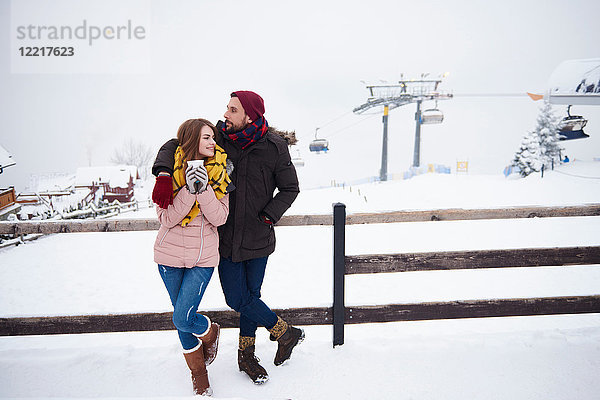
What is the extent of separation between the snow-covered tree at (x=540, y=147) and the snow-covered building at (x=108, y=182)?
3805 cm

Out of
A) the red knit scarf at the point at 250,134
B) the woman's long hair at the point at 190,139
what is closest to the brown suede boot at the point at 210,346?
the woman's long hair at the point at 190,139

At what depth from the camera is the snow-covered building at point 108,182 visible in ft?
122

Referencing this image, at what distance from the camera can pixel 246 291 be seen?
2.55 metres

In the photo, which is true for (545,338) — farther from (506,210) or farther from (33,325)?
A: (33,325)

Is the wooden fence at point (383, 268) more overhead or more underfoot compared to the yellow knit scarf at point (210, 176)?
more underfoot

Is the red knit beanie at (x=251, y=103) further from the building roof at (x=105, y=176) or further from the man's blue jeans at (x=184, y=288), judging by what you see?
the building roof at (x=105, y=176)

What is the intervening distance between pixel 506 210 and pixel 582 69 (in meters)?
4.55

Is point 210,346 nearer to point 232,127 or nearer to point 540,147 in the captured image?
point 232,127

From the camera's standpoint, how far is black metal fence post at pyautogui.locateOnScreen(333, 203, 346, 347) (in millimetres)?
2809

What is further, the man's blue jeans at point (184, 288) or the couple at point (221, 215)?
the man's blue jeans at point (184, 288)

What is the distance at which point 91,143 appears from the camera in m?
94.0

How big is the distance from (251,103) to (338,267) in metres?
1.48

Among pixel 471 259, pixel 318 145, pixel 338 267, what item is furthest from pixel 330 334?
pixel 318 145

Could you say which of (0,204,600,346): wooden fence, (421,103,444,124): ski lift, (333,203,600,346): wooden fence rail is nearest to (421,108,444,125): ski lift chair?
(421,103,444,124): ski lift
